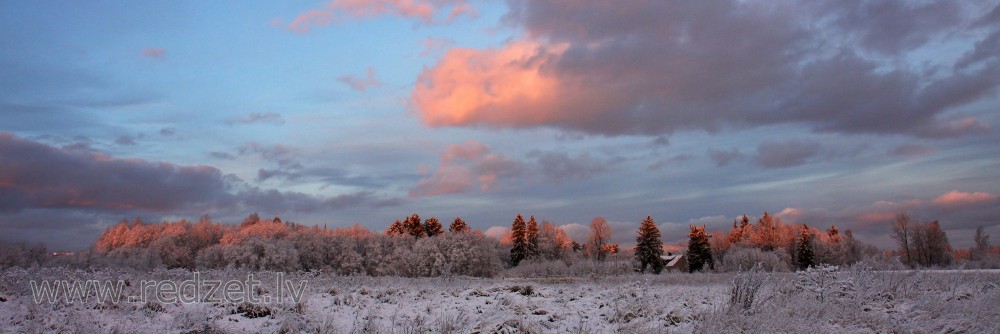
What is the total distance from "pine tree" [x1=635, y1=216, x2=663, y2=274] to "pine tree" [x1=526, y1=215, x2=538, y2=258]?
62.6 ft

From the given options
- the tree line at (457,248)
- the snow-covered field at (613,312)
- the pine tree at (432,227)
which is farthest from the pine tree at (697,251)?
the snow-covered field at (613,312)

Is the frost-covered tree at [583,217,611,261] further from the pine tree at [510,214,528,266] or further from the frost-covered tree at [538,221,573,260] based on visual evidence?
the pine tree at [510,214,528,266]

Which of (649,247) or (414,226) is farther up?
(414,226)

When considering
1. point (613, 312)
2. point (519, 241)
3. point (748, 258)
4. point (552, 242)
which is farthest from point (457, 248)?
point (613, 312)

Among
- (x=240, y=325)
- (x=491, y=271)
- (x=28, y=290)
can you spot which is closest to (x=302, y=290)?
(x=240, y=325)

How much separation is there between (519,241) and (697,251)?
27.8 m

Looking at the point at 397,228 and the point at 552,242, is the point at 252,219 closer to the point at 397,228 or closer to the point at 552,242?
the point at 397,228

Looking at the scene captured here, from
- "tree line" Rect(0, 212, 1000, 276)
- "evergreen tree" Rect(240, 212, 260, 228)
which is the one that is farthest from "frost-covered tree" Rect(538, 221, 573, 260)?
"evergreen tree" Rect(240, 212, 260, 228)

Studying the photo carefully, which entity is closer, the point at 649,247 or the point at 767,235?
the point at 649,247

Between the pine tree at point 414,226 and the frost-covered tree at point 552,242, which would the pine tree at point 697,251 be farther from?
the pine tree at point 414,226

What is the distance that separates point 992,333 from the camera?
423 inches

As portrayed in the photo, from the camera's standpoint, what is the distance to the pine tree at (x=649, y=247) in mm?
82188

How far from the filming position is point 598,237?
336ft

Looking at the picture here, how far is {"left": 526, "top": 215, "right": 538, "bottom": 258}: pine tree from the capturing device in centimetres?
9631
